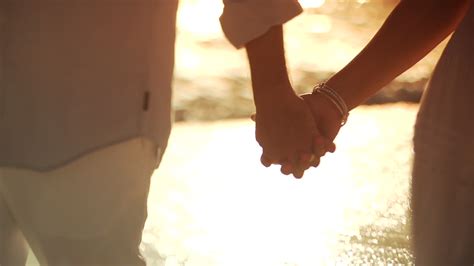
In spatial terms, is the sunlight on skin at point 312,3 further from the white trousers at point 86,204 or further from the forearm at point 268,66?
the white trousers at point 86,204

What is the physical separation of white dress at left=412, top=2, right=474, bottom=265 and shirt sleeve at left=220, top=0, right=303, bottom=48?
278mm

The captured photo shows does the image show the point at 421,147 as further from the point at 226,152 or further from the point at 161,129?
the point at 226,152

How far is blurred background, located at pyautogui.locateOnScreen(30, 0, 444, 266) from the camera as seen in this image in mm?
2643

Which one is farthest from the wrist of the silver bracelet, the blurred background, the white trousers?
the blurred background

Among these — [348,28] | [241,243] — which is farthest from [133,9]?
[348,28]

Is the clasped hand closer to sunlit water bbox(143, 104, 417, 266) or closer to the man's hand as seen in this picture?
the man's hand

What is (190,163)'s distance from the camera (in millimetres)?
3332

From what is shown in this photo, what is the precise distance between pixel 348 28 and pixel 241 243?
9.79ft

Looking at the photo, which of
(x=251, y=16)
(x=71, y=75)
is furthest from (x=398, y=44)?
(x=71, y=75)

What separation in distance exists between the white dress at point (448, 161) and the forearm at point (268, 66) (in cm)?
25

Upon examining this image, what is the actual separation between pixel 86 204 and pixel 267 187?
1.69m

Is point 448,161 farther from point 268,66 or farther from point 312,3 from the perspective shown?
point 312,3

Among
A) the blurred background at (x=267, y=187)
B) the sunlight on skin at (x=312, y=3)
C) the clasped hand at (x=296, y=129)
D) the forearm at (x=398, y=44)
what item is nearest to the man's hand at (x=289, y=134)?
the clasped hand at (x=296, y=129)

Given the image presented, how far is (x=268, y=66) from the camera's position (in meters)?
1.54
